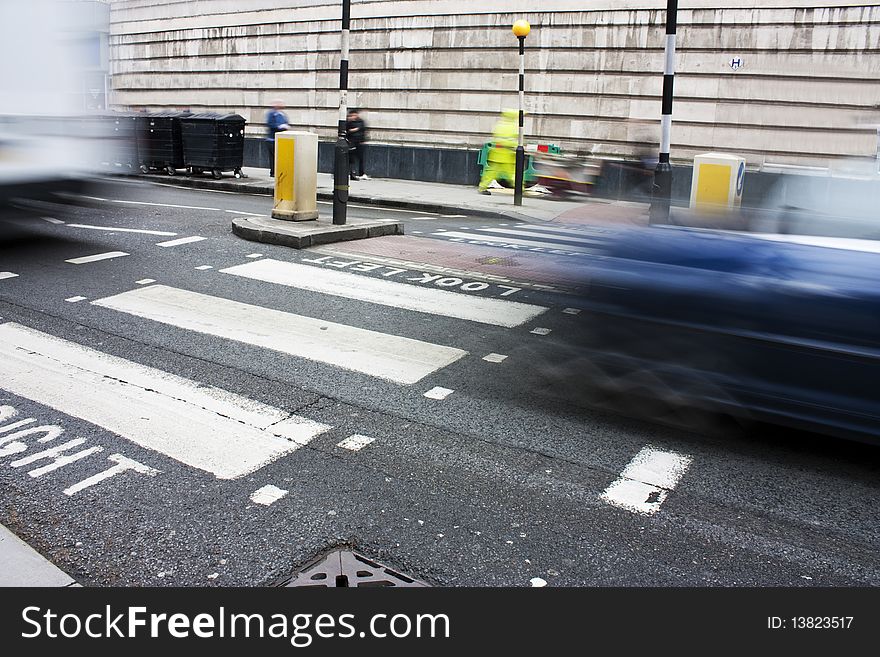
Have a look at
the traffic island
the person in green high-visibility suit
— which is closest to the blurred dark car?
the traffic island

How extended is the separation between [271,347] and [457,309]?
6.55ft

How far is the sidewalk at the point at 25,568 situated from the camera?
3236 millimetres

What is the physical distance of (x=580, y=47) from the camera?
841 inches

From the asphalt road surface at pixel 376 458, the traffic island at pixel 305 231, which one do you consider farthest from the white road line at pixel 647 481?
the traffic island at pixel 305 231

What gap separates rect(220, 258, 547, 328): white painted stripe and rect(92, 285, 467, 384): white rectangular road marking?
93cm

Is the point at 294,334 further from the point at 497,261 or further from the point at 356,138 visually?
the point at 356,138

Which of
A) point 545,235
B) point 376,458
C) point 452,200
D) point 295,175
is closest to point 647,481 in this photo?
point 376,458

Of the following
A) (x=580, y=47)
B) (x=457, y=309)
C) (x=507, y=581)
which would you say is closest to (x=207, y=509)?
(x=507, y=581)

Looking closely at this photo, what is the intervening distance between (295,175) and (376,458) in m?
7.90

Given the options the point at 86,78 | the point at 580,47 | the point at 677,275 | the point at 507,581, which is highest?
the point at 580,47

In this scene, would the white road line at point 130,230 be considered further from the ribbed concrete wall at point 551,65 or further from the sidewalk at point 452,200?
the ribbed concrete wall at point 551,65

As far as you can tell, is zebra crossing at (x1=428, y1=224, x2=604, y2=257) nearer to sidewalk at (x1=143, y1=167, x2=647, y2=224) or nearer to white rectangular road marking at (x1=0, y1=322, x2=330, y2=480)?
sidewalk at (x1=143, y1=167, x2=647, y2=224)

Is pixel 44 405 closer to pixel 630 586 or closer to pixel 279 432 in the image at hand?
pixel 279 432

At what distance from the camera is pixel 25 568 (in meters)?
3.33
